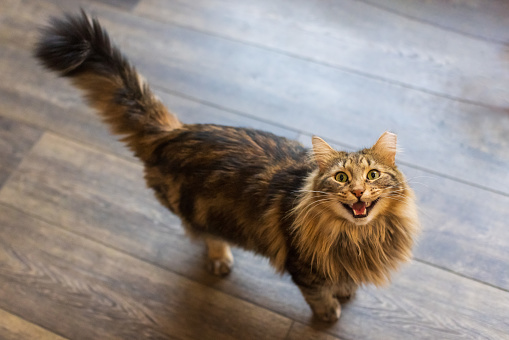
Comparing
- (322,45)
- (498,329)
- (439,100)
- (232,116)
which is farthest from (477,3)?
(498,329)

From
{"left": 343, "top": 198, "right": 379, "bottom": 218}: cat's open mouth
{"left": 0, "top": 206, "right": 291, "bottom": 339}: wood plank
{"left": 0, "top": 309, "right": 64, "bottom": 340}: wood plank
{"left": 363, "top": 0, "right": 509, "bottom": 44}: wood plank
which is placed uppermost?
{"left": 363, "top": 0, "right": 509, "bottom": 44}: wood plank

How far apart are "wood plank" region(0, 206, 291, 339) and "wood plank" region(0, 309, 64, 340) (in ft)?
0.07

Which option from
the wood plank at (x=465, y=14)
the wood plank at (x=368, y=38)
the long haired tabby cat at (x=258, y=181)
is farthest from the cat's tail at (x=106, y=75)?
the wood plank at (x=465, y=14)

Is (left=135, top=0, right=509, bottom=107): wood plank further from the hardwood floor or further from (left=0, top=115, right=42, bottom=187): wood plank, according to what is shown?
(left=0, top=115, right=42, bottom=187): wood plank

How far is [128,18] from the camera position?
206 cm

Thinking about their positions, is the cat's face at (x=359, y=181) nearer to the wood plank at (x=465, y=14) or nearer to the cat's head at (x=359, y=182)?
the cat's head at (x=359, y=182)

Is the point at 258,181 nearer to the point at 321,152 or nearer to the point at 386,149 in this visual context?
the point at 321,152

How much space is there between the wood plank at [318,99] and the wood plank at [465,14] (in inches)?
13.5

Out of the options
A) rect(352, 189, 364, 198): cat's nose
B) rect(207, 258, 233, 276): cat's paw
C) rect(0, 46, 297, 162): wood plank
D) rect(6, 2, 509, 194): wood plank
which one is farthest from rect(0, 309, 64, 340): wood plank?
rect(352, 189, 364, 198): cat's nose

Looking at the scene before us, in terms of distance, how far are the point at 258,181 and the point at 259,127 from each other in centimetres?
60

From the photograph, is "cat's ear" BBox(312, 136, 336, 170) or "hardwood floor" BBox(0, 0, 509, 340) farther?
"hardwood floor" BBox(0, 0, 509, 340)

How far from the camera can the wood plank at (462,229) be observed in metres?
1.50

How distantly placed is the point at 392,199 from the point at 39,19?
1.74 meters

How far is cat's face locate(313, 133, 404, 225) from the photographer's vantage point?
3.41 feet
